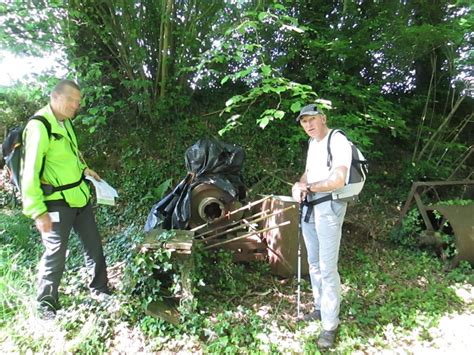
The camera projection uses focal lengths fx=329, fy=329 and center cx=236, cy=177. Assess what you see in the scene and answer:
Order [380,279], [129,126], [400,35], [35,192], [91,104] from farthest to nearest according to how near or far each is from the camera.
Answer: [129,126], [91,104], [400,35], [380,279], [35,192]

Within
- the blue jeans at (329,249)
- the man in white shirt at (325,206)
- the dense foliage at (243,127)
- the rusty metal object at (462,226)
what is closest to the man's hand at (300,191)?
the man in white shirt at (325,206)

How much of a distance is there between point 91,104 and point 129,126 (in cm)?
73

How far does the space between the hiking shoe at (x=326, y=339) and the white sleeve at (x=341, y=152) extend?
1.40m

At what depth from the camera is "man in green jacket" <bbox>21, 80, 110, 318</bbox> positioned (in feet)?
8.38

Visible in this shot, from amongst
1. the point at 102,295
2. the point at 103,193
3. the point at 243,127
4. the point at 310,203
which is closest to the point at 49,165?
the point at 103,193

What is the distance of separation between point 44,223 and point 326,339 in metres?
2.50

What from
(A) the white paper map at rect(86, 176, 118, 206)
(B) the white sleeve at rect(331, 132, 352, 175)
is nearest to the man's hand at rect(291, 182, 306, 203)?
(B) the white sleeve at rect(331, 132, 352, 175)

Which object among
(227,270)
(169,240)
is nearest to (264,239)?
(227,270)

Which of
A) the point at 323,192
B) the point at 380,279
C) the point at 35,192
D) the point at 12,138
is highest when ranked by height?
the point at 12,138

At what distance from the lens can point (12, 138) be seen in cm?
269

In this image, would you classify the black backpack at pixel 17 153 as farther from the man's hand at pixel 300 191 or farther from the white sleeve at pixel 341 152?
the white sleeve at pixel 341 152

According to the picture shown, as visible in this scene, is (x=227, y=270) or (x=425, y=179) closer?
(x=227, y=270)

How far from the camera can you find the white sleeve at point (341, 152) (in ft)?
8.53

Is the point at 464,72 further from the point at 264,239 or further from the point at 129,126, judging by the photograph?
the point at 129,126
